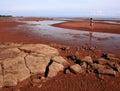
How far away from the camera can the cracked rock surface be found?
Answer: 858 cm

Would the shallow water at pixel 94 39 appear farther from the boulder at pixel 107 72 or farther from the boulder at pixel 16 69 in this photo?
the boulder at pixel 16 69

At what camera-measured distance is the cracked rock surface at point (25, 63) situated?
8.58 m

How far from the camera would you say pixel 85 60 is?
991cm

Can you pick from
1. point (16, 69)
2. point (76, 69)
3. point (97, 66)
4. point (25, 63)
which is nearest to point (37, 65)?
point (25, 63)

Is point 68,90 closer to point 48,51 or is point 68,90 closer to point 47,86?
point 47,86

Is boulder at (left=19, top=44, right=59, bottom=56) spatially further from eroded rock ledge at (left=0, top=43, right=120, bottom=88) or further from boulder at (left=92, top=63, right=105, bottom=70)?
boulder at (left=92, top=63, right=105, bottom=70)

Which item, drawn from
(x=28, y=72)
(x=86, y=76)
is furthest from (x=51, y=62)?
(x=86, y=76)

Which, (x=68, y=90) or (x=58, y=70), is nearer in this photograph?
(x=68, y=90)

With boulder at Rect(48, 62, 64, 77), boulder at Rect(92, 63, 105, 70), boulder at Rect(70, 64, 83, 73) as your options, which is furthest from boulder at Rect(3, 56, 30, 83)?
boulder at Rect(92, 63, 105, 70)

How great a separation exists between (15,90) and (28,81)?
3.00ft

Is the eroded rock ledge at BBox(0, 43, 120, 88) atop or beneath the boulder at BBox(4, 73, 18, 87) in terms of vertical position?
atop

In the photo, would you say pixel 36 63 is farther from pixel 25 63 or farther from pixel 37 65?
pixel 25 63

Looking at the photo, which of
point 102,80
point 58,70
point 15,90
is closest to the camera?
point 15,90

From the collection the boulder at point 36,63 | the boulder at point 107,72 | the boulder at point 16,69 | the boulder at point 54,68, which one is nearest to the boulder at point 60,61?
the boulder at point 54,68
